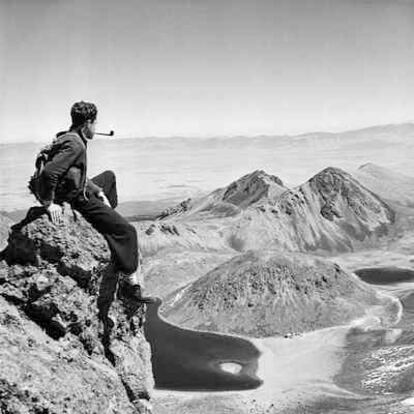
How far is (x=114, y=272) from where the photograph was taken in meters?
8.50

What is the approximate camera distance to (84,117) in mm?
7977

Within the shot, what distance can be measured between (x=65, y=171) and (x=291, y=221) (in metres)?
106

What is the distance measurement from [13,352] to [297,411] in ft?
115

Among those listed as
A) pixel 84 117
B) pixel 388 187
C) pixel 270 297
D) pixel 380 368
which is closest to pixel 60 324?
pixel 84 117

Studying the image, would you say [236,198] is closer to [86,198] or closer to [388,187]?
[388,187]

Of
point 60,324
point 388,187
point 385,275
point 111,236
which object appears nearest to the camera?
point 60,324

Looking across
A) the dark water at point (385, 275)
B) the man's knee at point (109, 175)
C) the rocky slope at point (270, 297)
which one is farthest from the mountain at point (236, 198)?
the man's knee at point (109, 175)

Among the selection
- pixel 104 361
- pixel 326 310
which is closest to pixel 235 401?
pixel 326 310

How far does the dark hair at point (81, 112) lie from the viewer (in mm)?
7930

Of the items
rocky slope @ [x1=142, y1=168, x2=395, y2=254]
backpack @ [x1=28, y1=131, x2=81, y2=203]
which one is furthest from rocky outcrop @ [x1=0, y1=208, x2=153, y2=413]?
rocky slope @ [x1=142, y1=168, x2=395, y2=254]

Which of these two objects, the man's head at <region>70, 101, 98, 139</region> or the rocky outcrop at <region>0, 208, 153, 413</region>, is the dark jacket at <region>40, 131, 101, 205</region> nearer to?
the man's head at <region>70, 101, 98, 139</region>

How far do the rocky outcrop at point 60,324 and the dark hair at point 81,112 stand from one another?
125 centimetres

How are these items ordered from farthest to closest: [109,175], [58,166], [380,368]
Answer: [380,368] → [109,175] → [58,166]

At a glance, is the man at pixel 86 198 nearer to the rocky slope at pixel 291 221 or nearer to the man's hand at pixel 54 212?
the man's hand at pixel 54 212
